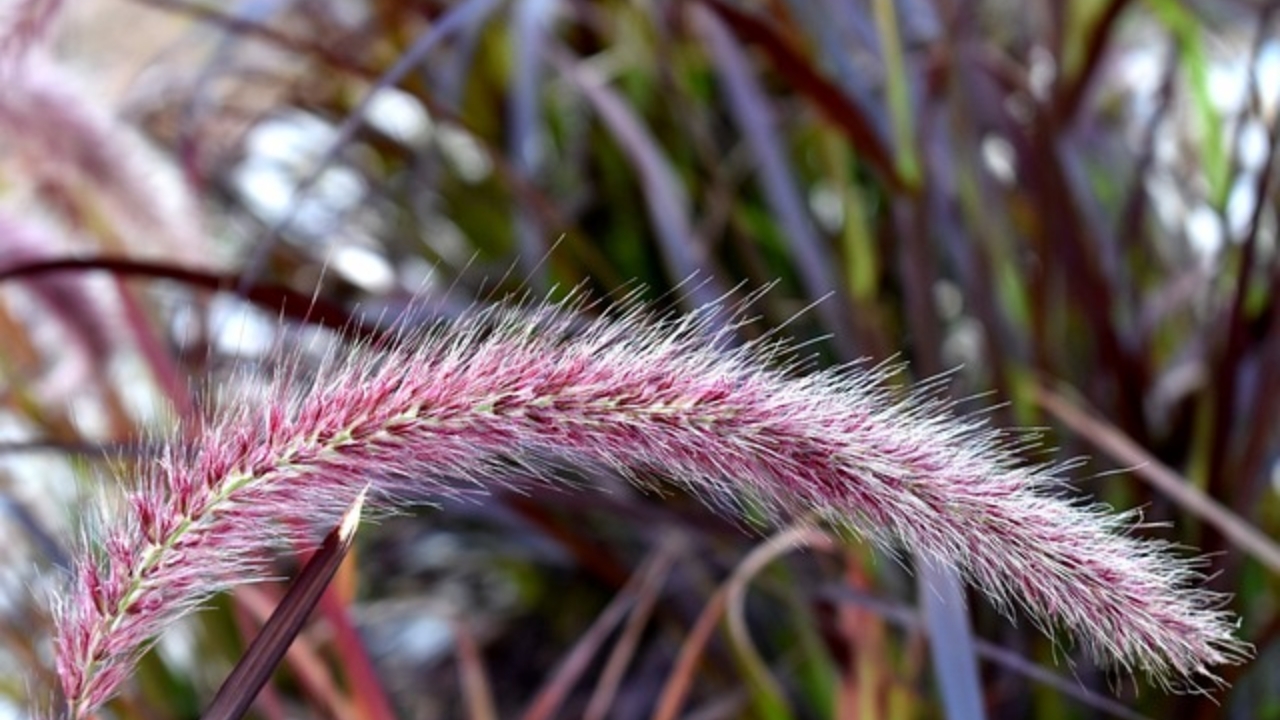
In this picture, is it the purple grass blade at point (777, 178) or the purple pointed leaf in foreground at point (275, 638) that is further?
the purple grass blade at point (777, 178)

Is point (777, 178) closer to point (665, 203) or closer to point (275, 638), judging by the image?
point (665, 203)

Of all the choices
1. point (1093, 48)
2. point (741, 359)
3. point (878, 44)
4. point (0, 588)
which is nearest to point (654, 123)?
point (878, 44)

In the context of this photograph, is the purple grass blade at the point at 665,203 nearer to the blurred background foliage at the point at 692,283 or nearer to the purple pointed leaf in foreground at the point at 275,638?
the blurred background foliage at the point at 692,283

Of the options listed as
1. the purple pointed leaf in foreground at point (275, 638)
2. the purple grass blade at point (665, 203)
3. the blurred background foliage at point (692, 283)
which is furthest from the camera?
the purple grass blade at point (665, 203)

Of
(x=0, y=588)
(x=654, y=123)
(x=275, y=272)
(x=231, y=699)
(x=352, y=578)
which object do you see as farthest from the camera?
(x=654, y=123)

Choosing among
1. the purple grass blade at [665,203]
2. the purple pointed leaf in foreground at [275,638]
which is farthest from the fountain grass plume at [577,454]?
the purple grass blade at [665,203]

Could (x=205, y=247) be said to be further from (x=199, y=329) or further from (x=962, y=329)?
(x=962, y=329)
